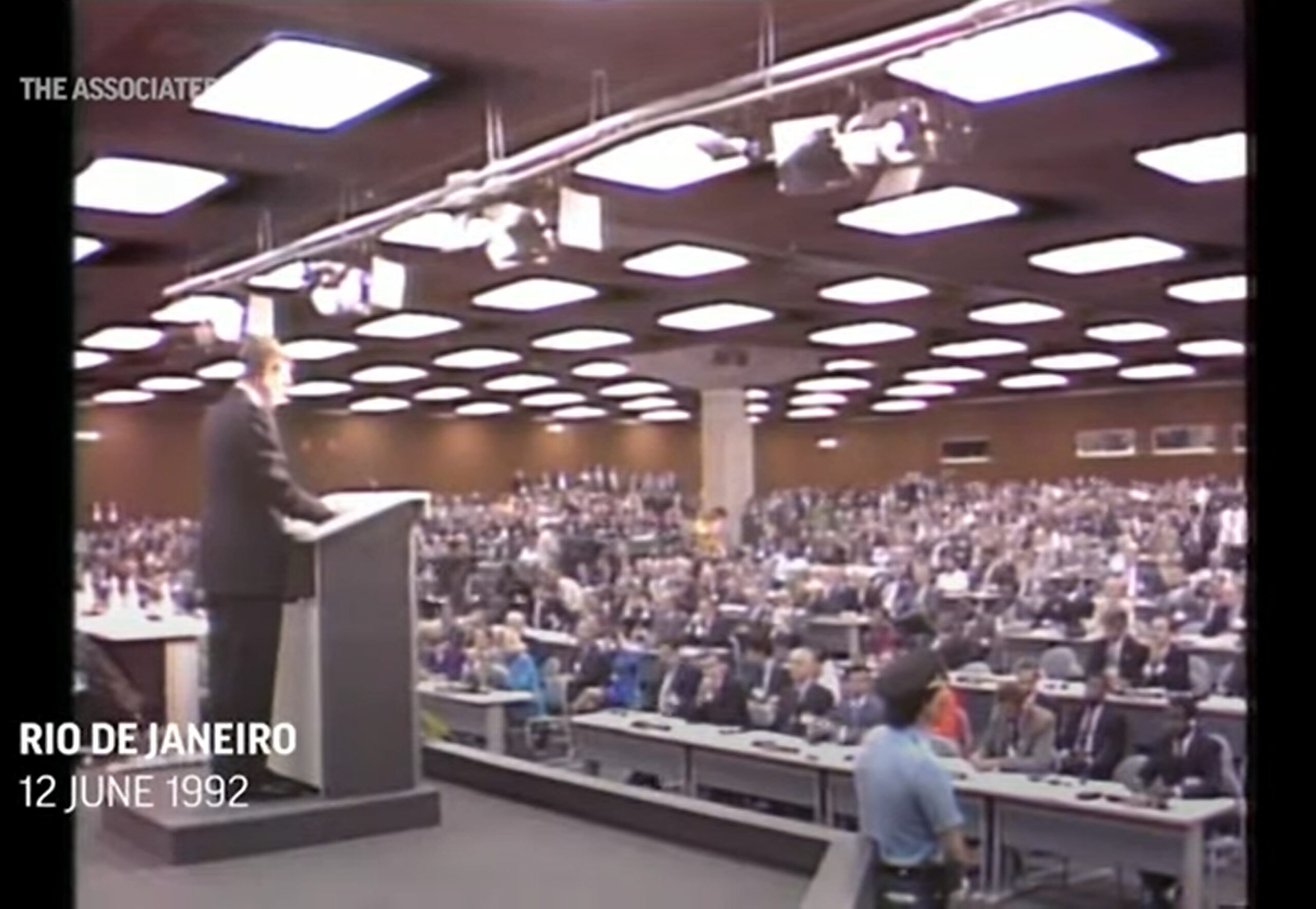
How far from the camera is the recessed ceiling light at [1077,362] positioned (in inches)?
125

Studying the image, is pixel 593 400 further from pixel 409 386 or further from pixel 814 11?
pixel 814 11

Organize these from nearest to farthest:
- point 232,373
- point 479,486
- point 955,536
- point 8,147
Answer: point 8,147 < point 232,373 < point 479,486 < point 955,536

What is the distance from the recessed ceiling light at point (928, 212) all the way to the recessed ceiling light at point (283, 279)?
4.24ft

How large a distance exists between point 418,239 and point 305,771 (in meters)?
1.13

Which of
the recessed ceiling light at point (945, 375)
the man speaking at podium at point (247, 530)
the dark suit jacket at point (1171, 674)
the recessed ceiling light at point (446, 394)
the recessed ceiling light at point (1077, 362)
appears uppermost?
the recessed ceiling light at point (1077, 362)

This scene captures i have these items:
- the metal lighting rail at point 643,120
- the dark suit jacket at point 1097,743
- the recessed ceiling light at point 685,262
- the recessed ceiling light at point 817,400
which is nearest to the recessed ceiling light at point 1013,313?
the recessed ceiling light at point 817,400

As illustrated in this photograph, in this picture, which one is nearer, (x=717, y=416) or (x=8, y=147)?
(x=8, y=147)

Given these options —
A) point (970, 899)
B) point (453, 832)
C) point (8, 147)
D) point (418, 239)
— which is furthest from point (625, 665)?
point (8, 147)

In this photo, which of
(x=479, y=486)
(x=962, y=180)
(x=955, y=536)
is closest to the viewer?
(x=479, y=486)

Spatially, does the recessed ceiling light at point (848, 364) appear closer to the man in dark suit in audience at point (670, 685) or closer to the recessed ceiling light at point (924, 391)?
the recessed ceiling light at point (924, 391)

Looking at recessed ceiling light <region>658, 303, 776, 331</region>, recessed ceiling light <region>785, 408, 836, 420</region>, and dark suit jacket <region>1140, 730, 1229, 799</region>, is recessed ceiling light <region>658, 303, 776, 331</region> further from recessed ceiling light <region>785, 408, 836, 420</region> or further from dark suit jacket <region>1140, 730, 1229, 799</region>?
dark suit jacket <region>1140, 730, 1229, 799</region>

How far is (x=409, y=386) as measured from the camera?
2.86 meters

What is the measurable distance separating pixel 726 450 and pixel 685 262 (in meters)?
0.61

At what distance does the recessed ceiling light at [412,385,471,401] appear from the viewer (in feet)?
9.52
